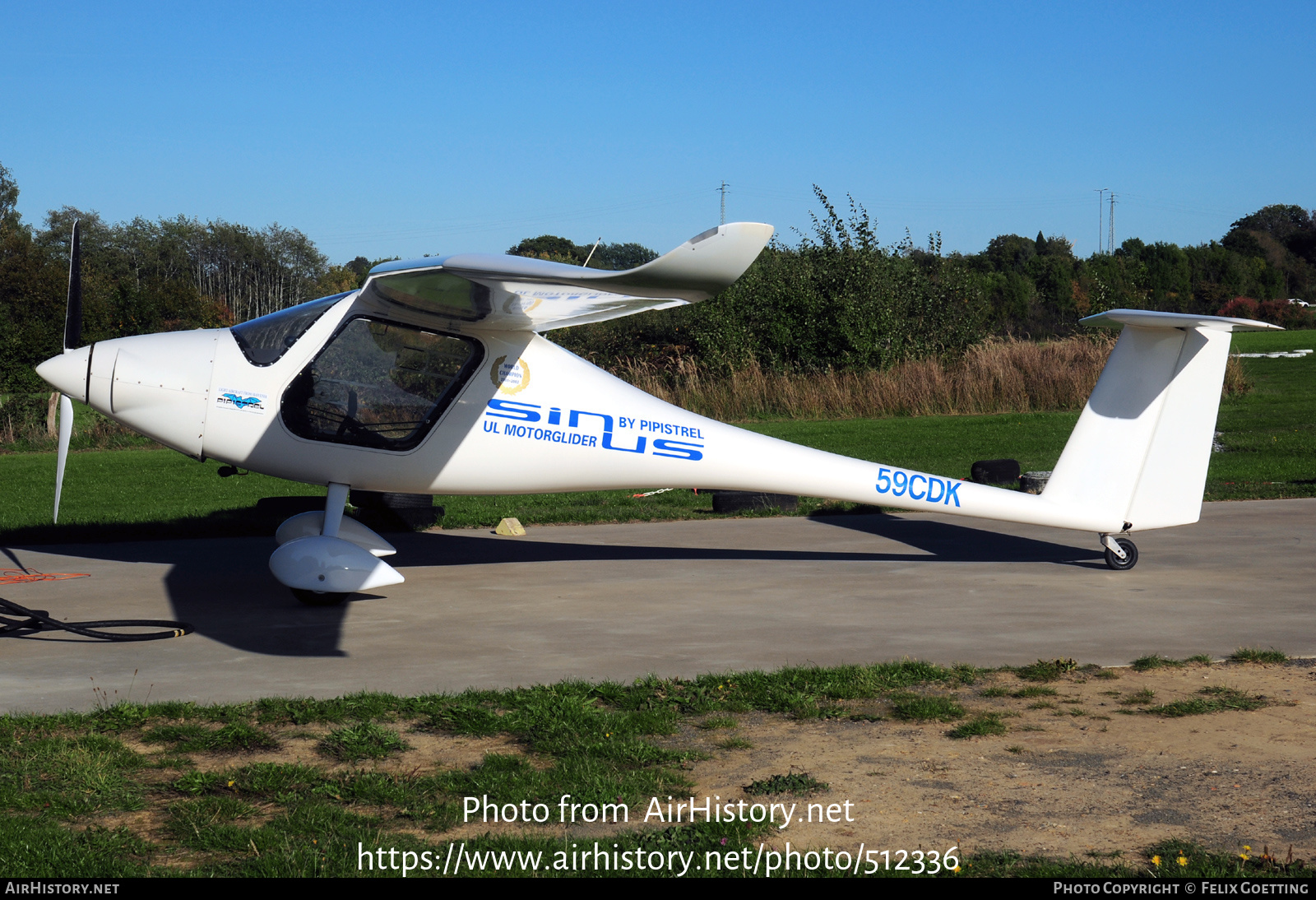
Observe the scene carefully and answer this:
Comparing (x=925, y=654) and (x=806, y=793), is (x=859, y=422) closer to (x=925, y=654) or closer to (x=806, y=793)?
(x=925, y=654)

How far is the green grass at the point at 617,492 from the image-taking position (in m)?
12.6

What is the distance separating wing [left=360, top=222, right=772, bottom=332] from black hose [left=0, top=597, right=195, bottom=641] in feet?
9.33

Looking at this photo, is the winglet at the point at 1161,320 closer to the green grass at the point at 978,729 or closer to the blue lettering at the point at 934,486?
the blue lettering at the point at 934,486

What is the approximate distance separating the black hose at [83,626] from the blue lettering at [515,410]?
2939 millimetres

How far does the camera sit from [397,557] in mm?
10359

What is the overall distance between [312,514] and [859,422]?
17.1 metres

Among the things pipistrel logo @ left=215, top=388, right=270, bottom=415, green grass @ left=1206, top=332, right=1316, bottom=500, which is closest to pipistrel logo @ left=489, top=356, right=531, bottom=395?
pipistrel logo @ left=215, top=388, right=270, bottom=415

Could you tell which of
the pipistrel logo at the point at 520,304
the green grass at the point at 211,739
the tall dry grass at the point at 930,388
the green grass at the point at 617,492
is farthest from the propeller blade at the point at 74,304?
the tall dry grass at the point at 930,388

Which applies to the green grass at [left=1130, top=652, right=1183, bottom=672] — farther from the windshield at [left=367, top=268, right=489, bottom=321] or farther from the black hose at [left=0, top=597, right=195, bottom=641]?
the black hose at [left=0, top=597, right=195, bottom=641]

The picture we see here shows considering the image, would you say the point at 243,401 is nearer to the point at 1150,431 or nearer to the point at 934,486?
the point at 934,486

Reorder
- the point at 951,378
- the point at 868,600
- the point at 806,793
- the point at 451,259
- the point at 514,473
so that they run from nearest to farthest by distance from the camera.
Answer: the point at 806,793 < the point at 451,259 < the point at 868,600 < the point at 514,473 < the point at 951,378

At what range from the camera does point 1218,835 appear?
3.90m

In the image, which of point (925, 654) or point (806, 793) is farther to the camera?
point (925, 654)
